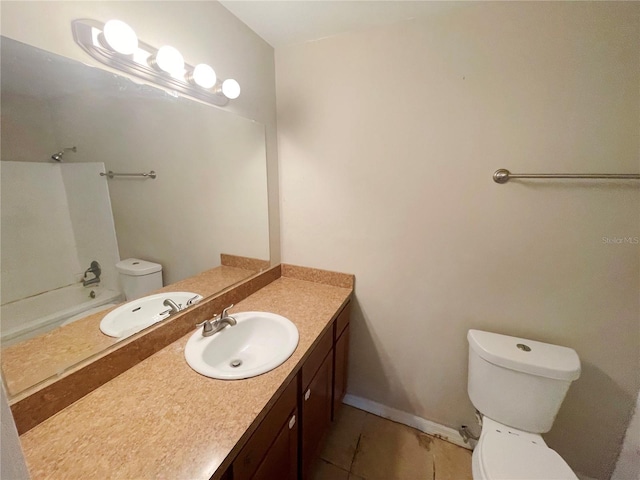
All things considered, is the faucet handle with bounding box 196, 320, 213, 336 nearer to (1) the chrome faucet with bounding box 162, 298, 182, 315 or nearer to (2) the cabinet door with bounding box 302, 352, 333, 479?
(1) the chrome faucet with bounding box 162, 298, 182, 315

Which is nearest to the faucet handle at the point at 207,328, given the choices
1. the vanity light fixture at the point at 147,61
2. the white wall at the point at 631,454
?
the vanity light fixture at the point at 147,61

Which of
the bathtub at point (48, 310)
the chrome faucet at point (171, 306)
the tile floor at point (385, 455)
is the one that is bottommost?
the tile floor at point (385, 455)

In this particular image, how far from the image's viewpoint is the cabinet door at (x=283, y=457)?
0.81 meters

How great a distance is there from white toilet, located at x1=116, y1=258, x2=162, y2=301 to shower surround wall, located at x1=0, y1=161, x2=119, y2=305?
33mm

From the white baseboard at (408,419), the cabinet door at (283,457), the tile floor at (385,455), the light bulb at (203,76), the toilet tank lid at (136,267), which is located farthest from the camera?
the white baseboard at (408,419)

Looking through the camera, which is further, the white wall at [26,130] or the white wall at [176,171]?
the white wall at [176,171]

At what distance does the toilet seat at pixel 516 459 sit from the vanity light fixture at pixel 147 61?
1.90 meters

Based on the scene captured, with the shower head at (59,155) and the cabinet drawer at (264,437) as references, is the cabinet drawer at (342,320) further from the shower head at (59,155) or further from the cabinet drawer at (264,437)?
the shower head at (59,155)

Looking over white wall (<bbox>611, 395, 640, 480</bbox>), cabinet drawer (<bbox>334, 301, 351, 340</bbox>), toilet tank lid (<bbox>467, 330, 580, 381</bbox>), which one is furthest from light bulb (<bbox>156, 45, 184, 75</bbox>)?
white wall (<bbox>611, 395, 640, 480</bbox>)

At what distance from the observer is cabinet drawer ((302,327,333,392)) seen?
103 cm

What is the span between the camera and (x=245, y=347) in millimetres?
1207

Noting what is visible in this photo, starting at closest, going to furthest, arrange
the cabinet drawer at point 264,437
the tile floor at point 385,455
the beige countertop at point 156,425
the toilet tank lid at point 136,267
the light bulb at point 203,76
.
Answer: the beige countertop at point 156,425, the cabinet drawer at point 264,437, the toilet tank lid at point 136,267, the light bulb at point 203,76, the tile floor at point 385,455

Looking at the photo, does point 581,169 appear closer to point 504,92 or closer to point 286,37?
point 504,92

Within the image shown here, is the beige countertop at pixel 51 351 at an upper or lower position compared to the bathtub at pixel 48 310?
lower
